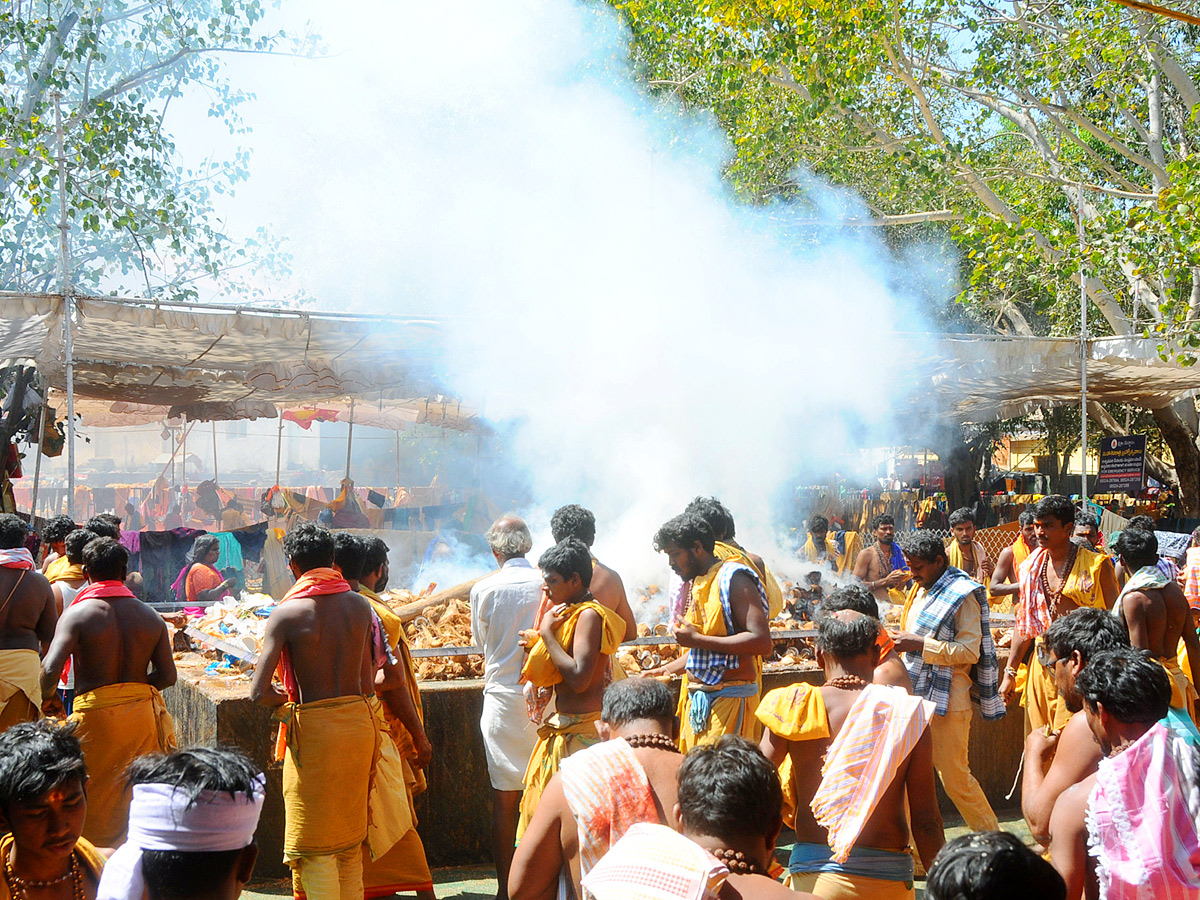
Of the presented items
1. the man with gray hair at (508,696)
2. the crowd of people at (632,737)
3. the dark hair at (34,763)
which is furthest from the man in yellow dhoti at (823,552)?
the dark hair at (34,763)

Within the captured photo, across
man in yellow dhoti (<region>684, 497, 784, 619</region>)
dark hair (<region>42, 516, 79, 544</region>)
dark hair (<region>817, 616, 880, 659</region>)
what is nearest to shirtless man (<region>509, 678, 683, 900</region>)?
dark hair (<region>817, 616, 880, 659</region>)

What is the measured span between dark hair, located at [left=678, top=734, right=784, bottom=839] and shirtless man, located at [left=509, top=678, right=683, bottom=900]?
12.1 inches

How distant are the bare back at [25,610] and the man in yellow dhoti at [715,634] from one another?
297cm

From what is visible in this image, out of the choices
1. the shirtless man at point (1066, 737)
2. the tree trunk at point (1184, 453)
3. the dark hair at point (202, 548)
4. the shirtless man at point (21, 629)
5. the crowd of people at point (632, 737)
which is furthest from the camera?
the tree trunk at point (1184, 453)

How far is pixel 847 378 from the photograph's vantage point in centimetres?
1057

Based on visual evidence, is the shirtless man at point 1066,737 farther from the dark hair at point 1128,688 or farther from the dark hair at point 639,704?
the dark hair at point 639,704

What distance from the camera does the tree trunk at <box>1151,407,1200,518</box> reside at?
574 inches

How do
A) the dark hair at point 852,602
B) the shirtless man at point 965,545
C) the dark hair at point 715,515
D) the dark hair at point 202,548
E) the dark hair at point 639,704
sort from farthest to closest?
the dark hair at point 202,548
the shirtless man at point 965,545
the dark hair at point 715,515
the dark hair at point 852,602
the dark hair at point 639,704

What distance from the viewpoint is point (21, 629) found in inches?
189

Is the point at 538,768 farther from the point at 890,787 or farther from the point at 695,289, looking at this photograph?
the point at 695,289

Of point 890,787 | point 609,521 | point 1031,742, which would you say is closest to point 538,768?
point 890,787

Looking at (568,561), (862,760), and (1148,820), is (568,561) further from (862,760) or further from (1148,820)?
(1148,820)

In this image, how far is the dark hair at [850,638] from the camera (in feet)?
10.0

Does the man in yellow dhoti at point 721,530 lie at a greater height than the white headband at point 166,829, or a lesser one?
greater
